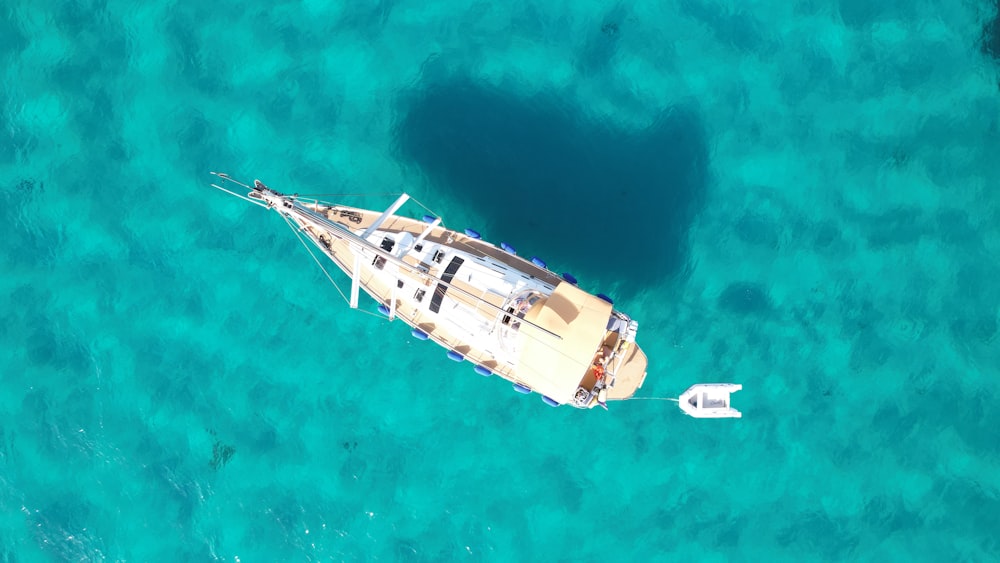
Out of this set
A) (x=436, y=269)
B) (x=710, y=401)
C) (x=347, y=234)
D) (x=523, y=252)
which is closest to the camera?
(x=347, y=234)

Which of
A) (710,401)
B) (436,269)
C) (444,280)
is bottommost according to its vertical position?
(444,280)

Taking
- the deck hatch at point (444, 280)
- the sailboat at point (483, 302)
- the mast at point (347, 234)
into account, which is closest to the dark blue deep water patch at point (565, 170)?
the sailboat at point (483, 302)

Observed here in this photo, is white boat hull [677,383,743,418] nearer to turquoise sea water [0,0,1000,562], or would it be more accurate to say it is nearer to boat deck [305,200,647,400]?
turquoise sea water [0,0,1000,562]

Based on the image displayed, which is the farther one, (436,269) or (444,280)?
(436,269)

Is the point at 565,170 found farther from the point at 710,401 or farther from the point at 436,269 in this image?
the point at 710,401

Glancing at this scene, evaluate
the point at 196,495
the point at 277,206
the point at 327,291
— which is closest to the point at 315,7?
the point at 277,206

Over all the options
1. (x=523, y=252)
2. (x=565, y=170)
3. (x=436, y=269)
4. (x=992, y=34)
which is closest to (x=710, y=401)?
(x=523, y=252)

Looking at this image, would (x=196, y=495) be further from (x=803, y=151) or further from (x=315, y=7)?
(x=803, y=151)
